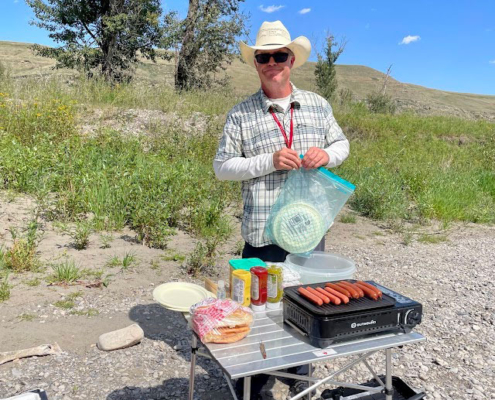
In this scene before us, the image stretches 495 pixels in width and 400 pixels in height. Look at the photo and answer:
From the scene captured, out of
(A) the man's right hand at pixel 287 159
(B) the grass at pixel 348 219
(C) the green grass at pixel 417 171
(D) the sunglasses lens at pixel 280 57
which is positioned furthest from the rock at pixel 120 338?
(C) the green grass at pixel 417 171

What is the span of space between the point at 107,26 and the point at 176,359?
16569 millimetres

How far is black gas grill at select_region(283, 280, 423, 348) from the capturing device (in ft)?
6.20

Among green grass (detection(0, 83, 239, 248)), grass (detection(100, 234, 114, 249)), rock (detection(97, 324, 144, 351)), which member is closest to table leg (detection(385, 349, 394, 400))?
rock (detection(97, 324, 144, 351))

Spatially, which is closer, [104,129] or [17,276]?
[17,276]

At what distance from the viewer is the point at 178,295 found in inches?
97.4

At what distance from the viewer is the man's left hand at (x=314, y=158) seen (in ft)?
8.09

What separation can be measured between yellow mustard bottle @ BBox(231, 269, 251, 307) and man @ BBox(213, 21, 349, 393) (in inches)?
21.9

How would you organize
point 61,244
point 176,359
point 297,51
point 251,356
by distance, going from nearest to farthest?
point 251,356, point 297,51, point 176,359, point 61,244

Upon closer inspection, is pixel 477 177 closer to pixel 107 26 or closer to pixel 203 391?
pixel 203 391

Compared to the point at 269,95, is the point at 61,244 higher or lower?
lower

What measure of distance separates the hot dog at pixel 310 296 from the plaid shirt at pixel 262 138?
680 mm

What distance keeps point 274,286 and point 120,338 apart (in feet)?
5.29

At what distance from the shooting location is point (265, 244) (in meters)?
2.75

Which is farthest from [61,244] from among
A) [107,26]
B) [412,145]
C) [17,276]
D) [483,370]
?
[107,26]
